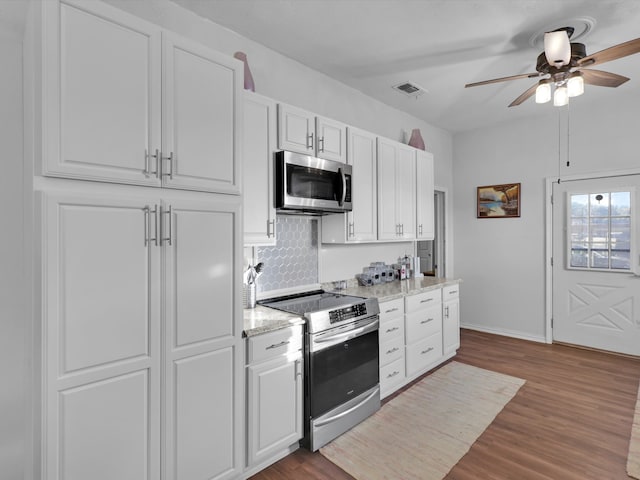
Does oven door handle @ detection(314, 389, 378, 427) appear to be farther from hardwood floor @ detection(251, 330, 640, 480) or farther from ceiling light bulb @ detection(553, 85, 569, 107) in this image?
ceiling light bulb @ detection(553, 85, 569, 107)

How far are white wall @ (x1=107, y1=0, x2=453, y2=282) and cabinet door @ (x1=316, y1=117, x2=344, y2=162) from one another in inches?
17.0

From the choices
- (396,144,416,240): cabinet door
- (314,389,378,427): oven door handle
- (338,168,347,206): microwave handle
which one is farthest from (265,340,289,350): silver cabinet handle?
(396,144,416,240): cabinet door

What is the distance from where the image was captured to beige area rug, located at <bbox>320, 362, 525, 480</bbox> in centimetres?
218

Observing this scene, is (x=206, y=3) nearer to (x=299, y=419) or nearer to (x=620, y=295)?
(x=299, y=419)

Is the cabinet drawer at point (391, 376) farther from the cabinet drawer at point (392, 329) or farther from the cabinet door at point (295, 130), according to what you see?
the cabinet door at point (295, 130)

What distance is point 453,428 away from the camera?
2.58 metres

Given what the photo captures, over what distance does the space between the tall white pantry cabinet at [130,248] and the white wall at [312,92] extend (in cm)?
81

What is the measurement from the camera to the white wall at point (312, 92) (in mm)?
2355

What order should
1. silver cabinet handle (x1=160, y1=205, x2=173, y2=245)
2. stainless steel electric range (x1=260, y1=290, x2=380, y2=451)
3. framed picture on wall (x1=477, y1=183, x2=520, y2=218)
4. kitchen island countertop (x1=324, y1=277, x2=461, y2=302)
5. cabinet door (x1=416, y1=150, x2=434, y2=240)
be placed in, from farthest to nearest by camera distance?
1. framed picture on wall (x1=477, y1=183, x2=520, y2=218)
2. cabinet door (x1=416, y1=150, x2=434, y2=240)
3. kitchen island countertop (x1=324, y1=277, x2=461, y2=302)
4. stainless steel electric range (x1=260, y1=290, x2=380, y2=451)
5. silver cabinet handle (x1=160, y1=205, x2=173, y2=245)

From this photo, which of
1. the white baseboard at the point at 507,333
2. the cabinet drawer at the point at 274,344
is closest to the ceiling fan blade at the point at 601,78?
the cabinet drawer at the point at 274,344

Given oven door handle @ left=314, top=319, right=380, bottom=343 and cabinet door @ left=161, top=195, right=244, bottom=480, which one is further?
oven door handle @ left=314, top=319, right=380, bottom=343

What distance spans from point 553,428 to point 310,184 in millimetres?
2484

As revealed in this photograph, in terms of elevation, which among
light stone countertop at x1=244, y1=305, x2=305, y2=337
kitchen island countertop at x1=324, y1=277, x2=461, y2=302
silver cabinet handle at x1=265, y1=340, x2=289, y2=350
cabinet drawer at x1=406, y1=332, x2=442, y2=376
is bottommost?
cabinet drawer at x1=406, y1=332, x2=442, y2=376

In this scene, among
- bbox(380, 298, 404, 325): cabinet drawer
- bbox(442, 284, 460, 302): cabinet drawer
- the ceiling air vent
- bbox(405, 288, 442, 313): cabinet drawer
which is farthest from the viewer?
bbox(442, 284, 460, 302): cabinet drawer
